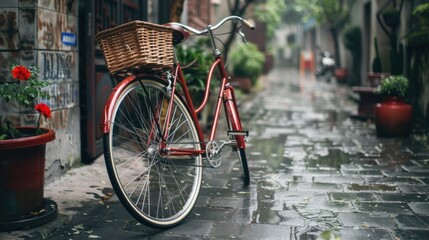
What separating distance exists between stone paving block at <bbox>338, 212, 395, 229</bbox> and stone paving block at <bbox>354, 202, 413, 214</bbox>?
5.4 inches

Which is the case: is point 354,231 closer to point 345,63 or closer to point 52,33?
point 52,33

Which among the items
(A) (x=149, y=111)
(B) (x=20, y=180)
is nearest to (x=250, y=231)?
(A) (x=149, y=111)

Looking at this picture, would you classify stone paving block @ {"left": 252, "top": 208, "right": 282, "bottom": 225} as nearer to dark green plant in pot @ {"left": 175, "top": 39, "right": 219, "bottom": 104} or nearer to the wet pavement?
the wet pavement

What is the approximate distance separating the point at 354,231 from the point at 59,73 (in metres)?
3.09

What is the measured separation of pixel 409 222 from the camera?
3.96 metres

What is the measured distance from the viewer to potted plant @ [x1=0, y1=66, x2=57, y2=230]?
3586 millimetres

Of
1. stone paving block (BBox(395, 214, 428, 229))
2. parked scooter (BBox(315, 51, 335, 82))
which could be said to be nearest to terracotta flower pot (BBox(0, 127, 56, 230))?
stone paving block (BBox(395, 214, 428, 229))

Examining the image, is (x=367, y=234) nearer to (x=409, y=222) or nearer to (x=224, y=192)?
(x=409, y=222)

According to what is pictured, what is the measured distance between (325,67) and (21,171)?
22.2m

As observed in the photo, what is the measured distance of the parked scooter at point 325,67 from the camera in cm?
2462

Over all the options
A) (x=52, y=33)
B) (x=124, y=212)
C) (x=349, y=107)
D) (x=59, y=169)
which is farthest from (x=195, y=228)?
(x=349, y=107)

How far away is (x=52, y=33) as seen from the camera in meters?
5.02

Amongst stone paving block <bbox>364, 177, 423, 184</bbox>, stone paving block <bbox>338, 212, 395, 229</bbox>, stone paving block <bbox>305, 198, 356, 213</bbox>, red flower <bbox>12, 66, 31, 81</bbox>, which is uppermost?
red flower <bbox>12, 66, 31, 81</bbox>

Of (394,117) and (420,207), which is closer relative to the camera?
(420,207)
